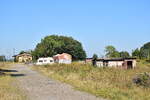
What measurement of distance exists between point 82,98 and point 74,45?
112 metres

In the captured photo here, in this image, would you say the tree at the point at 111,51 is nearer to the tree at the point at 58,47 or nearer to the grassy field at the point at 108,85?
the tree at the point at 58,47

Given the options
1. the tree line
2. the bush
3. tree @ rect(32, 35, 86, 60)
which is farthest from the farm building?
the bush

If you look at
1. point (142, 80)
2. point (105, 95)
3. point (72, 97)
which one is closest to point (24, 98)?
point (72, 97)

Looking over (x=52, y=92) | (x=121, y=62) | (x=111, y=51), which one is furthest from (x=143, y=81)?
(x=111, y=51)

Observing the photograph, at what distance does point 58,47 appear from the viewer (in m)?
114

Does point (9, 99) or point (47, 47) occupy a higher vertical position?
point (47, 47)

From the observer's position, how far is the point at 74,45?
409ft

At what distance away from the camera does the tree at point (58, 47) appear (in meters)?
109

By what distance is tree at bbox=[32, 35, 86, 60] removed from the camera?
359 ft

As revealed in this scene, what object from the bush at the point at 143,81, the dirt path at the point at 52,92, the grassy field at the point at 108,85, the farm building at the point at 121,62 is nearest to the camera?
the dirt path at the point at 52,92

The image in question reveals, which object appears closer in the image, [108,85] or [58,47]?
[108,85]

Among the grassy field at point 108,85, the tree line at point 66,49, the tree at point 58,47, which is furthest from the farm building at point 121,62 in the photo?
the tree at point 58,47

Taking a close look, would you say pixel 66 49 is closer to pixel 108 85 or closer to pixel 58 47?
pixel 58 47

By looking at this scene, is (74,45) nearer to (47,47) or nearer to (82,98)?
(47,47)
